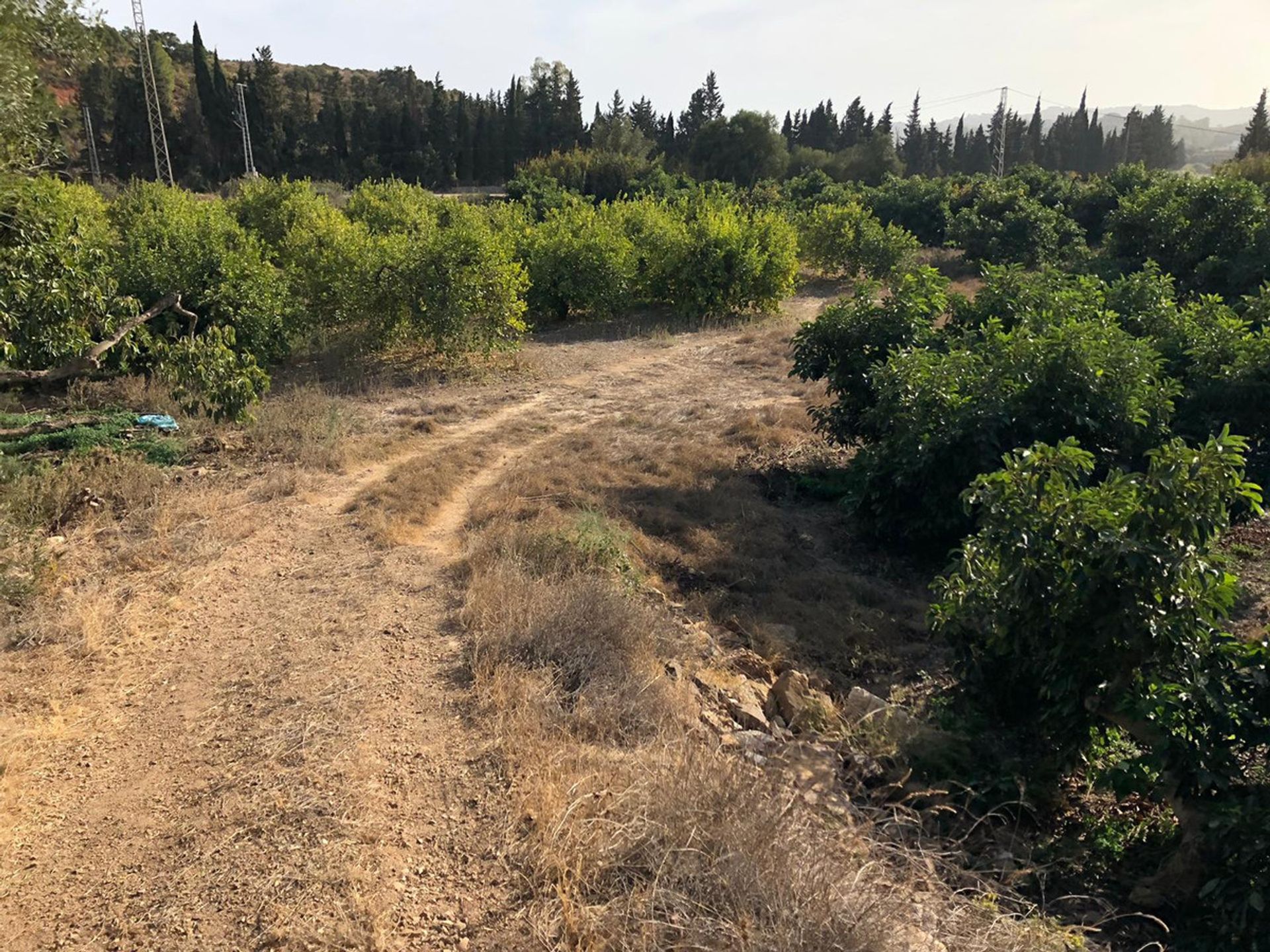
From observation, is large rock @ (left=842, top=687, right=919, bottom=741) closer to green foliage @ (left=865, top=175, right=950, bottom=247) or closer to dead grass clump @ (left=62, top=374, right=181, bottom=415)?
dead grass clump @ (left=62, top=374, right=181, bottom=415)

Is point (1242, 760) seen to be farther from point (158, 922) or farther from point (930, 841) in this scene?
point (158, 922)

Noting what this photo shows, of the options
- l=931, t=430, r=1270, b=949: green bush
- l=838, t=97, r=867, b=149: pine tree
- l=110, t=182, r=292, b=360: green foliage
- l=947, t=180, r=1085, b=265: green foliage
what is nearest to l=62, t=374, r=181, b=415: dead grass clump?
l=110, t=182, r=292, b=360: green foliage

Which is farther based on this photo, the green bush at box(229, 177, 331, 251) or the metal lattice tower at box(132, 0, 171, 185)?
the metal lattice tower at box(132, 0, 171, 185)

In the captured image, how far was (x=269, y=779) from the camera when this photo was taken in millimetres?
3729

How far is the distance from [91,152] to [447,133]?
19612 millimetres

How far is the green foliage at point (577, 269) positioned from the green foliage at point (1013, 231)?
11.4m

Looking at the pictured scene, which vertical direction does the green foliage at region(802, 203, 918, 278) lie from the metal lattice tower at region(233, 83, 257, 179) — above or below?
below

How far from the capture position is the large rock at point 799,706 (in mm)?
4832

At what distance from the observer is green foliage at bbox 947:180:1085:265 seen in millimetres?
23766

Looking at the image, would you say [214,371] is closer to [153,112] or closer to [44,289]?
[44,289]

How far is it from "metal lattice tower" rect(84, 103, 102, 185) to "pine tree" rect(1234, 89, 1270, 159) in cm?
5556

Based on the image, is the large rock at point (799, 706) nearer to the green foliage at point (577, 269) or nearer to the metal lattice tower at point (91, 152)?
the green foliage at point (577, 269)

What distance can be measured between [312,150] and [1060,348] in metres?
52.5

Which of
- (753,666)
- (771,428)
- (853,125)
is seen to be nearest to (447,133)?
(853,125)
